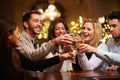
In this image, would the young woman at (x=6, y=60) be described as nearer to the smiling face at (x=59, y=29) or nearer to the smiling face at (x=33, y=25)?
the smiling face at (x=33, y=25)

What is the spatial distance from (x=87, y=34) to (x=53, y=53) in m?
0.44

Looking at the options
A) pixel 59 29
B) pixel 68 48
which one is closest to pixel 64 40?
pixel 68 48

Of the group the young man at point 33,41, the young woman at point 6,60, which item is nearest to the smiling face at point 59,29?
the young man at point 33,41

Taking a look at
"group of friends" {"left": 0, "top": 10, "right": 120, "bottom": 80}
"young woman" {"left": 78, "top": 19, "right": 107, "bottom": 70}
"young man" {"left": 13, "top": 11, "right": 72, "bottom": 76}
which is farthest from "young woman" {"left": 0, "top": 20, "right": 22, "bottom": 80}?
"young woman" {"left": 78, "top": 19, "right": 107, "bottom": 70}

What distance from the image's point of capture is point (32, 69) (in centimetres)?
303

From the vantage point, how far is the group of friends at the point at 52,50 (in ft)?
8.07

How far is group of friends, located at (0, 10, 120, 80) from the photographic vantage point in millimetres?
2461

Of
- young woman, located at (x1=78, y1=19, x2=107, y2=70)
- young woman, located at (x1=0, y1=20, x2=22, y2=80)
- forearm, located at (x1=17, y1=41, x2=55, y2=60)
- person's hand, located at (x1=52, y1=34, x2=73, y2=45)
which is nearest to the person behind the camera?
young woman, located at (x1=0, y1=20, x2=22, y2=80)

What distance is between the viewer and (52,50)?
315 cm

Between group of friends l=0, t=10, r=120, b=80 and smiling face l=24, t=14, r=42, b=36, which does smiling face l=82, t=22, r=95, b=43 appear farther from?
smiling face l=24, t=14, r=42, b=36

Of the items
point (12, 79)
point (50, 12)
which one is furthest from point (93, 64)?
point (50, 12)

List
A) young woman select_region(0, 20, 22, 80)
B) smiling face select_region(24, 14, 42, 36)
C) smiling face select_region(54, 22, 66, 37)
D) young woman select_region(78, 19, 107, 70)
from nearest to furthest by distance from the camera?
young woman select_region(0, 20, 22, 80)
young woman select_region(78, 19, 107, 70)
smiling face select_region(24, 14, 42, 36)
smiling face select_region(54, 22, 66, 37)

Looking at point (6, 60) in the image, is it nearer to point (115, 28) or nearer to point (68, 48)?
point (68, 48)

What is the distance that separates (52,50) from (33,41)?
257 mm
